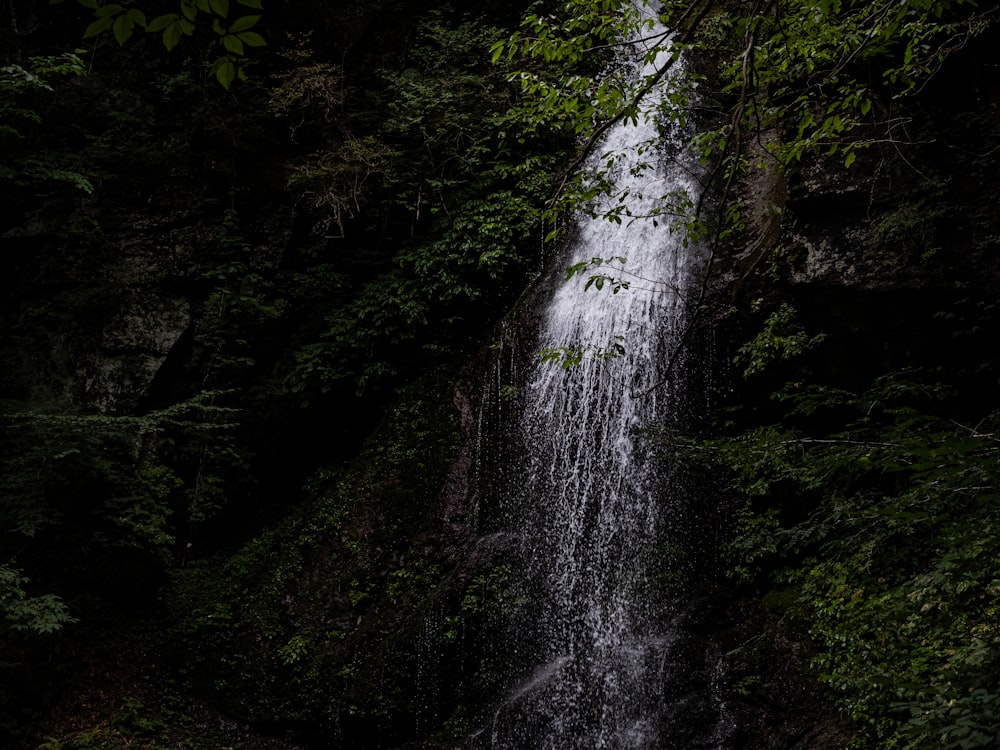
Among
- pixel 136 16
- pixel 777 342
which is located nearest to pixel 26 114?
pixel 136 16

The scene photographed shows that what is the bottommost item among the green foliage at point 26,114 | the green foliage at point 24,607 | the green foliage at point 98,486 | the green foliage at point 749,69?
the green foliage at point 24,607

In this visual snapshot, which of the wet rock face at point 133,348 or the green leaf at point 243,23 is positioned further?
the wet rock face at point 133,348

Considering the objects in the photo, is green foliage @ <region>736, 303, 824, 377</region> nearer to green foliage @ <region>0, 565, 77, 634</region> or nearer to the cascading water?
the cascading water

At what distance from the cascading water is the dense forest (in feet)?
1.29

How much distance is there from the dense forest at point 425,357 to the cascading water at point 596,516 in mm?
393

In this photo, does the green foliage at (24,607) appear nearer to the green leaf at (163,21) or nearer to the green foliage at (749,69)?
the green foliage at (749,69)

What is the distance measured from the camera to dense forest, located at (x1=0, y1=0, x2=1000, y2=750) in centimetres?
465

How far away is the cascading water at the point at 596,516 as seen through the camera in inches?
249

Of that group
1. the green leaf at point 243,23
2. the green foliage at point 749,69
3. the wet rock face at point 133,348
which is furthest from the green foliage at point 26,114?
the green leaf at point 243,23

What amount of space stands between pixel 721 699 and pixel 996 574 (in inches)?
101

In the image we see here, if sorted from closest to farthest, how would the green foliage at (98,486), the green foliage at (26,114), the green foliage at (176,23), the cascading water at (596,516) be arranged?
the green foliage at (176,23) < the cascading water at (596,516) < the green foliage at (26,114) < the green foliage at (98,486)

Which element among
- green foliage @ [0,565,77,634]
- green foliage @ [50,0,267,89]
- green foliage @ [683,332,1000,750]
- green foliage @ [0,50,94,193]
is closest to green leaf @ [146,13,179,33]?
green foliage @ [50,0,267,89]

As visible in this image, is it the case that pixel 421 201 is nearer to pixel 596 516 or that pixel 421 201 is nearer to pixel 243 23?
pixel 596 516

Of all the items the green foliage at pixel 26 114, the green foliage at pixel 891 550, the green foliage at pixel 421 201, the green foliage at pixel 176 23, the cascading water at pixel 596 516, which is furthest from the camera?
the green foliage at pixel 421 201
